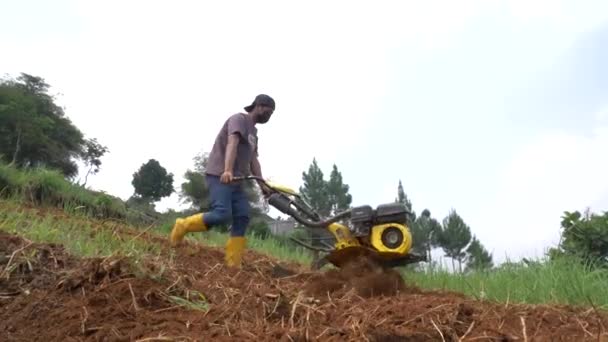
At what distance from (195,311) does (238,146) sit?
10.8ft

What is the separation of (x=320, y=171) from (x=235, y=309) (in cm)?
2737

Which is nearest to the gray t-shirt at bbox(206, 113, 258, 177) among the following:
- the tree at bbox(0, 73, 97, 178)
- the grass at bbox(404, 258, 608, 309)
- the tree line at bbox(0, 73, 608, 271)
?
the grass at bbox(404, 258, 608, 309)

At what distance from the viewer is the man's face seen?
21.5 feet

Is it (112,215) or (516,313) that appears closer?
(516,313)

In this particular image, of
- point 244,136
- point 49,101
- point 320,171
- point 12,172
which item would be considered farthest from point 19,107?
point 320,171

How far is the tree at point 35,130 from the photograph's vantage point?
17.5 metres

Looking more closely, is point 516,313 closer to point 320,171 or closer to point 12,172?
point 12,172

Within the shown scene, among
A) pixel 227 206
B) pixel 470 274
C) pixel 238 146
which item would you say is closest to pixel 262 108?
pixel 238 146

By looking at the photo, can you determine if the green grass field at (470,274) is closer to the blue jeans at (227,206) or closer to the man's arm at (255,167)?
the blue jeans at (227,206)

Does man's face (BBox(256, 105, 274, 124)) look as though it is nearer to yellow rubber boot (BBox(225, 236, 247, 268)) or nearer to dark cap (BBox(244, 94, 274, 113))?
dark cap (BBox(244, 94, 274, 113))

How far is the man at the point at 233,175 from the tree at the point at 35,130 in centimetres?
1036

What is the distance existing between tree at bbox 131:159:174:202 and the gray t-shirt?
1620cm

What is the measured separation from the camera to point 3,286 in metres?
3.66

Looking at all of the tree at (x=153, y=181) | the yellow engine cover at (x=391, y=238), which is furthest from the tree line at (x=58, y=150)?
the yellow engine cover at (x=391, y=238)
